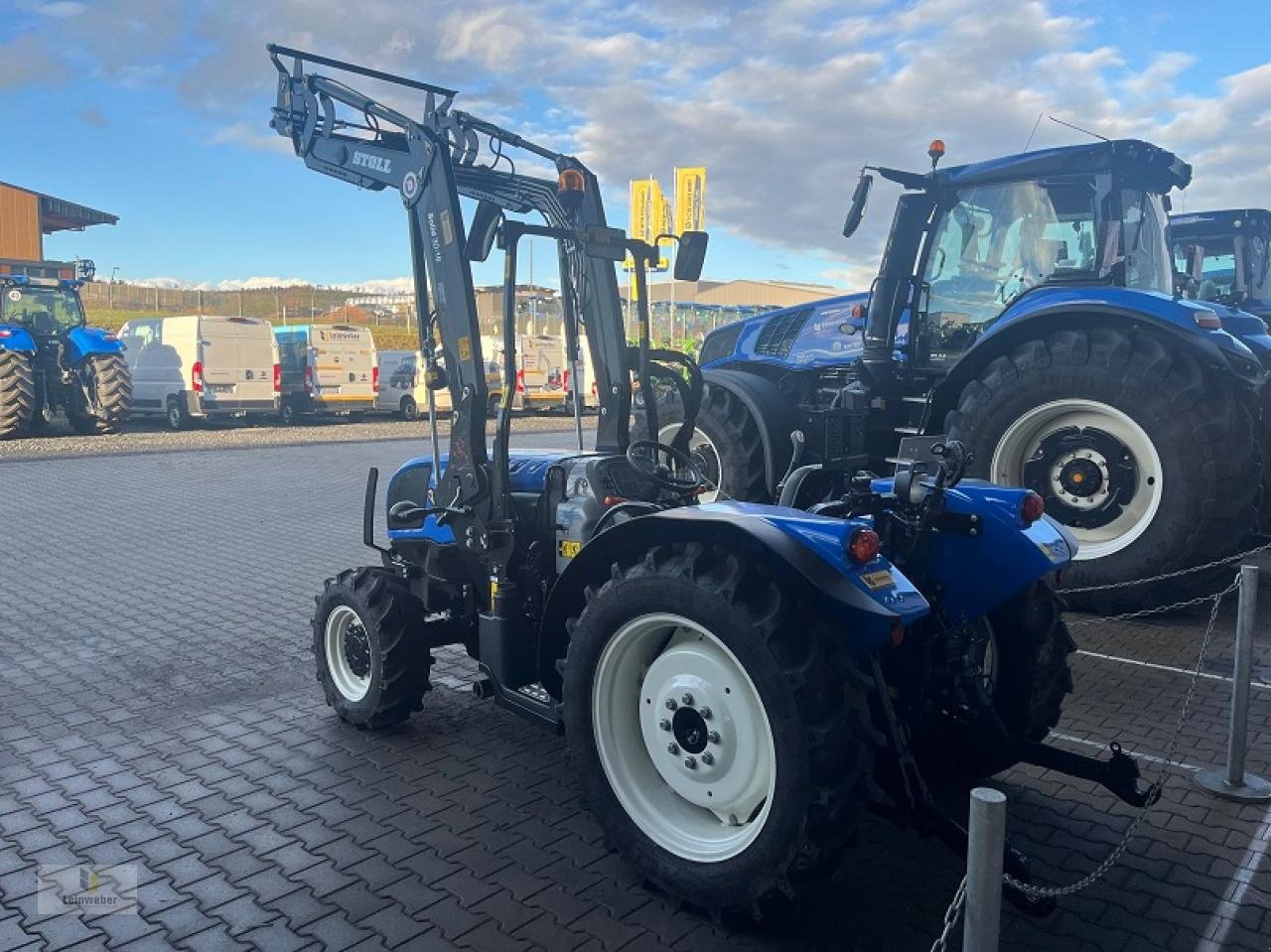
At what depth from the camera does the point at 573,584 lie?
3648 mm

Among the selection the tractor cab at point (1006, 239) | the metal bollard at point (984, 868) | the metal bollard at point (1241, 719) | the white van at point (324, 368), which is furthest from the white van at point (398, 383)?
the metal bollard at point (984, 868)

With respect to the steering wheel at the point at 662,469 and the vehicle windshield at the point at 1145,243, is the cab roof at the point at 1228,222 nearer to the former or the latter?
the vehicle windshield at the point at 1145,243

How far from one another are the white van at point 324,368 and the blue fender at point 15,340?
595 cm

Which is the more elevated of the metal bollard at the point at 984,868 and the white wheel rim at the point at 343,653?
the metal bollard at the point at 984,868

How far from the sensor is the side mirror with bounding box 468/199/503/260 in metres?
4.08

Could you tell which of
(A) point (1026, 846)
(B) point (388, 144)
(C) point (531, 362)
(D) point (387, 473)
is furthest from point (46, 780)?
(C) point (531, 362)

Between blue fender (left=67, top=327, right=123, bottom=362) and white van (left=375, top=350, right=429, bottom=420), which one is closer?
blue fender (left=67, top=327, right=123, bottom=362)

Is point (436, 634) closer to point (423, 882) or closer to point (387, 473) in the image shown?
point (423, 882)

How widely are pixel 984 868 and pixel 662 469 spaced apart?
8.96 feet

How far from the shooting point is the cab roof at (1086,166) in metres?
7.06

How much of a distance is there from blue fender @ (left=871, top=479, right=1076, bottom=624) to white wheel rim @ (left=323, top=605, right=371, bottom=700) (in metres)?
2.57

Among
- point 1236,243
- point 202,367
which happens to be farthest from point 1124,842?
point 202,367

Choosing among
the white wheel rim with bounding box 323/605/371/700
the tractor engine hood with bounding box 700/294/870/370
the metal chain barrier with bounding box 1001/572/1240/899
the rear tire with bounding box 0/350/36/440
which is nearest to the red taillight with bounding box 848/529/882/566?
the metal chain barrier with bounding box 1001/572/1240/899

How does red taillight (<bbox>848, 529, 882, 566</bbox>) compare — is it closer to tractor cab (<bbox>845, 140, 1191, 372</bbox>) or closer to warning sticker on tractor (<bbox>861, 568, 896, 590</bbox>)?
warning sticker on tractor (<bbox>861, 568, 896, 590</bbox>)
